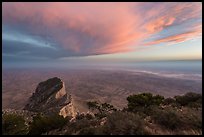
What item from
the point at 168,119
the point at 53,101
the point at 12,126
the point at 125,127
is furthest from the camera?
the point at 53,101

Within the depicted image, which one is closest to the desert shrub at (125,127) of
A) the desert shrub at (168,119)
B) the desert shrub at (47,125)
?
the desert shrub at (168,119)

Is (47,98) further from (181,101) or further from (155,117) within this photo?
(155,117)

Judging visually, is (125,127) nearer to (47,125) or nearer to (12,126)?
(47,125)

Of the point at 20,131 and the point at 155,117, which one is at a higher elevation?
the point at 155,117

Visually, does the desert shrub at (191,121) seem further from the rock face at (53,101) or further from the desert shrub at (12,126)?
the rock face at (53,101)

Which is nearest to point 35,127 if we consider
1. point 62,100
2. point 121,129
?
point 121,129

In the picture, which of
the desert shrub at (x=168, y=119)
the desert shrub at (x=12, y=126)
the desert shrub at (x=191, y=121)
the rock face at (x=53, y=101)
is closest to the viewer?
the desert shrub at (x=191, y=121)

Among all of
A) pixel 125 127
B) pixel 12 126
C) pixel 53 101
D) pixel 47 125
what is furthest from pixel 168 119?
pixel 53 101

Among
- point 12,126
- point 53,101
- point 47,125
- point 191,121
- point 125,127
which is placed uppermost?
point 125,127
